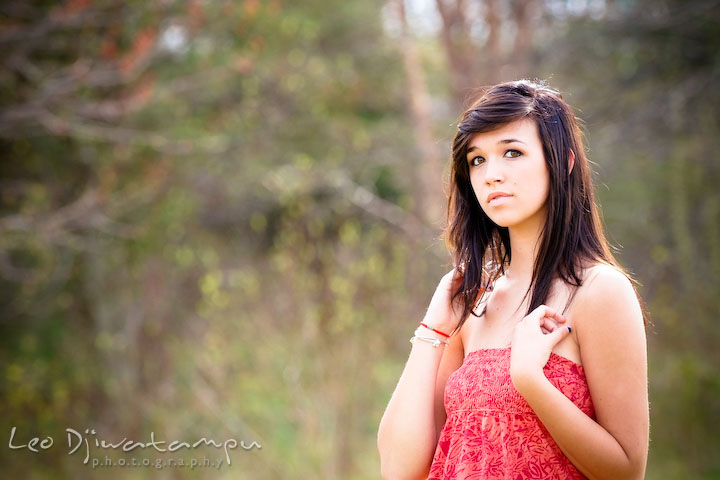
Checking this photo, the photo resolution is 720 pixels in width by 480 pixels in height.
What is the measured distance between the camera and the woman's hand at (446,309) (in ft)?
5.86

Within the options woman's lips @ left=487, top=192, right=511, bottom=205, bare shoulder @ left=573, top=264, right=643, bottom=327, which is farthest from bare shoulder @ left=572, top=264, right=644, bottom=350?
woman's lips @ left=487, top=192, right=511, bottom=205

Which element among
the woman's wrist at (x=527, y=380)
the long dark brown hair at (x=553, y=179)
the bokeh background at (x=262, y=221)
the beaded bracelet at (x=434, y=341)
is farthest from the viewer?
the bokeh background at (x=262, y=221)

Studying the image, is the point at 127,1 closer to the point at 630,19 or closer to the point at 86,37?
the point at 86,37

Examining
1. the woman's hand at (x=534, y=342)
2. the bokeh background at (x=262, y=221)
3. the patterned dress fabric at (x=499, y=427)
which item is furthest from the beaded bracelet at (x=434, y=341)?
the bokeh background at (x=262, y=221)

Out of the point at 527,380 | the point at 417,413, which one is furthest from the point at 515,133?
the point at 417,413

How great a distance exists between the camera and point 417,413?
1.70 m

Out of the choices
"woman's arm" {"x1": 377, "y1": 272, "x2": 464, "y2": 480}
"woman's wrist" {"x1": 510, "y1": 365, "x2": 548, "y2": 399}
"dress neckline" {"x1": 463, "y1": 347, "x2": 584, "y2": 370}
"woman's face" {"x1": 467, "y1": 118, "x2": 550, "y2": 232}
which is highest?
"woman's face" {"x1": 467, "y1": 118, "x2": 550, "y2": 232}

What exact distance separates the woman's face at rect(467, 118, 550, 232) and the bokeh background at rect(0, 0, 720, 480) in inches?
114

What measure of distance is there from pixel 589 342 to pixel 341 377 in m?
3.84

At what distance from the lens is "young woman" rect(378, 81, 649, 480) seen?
147 cm

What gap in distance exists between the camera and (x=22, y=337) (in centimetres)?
638

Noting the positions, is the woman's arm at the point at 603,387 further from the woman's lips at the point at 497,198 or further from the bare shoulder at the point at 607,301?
the woman's lips at the point at 497,198

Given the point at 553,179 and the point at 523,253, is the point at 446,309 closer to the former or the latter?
the point at 523,253

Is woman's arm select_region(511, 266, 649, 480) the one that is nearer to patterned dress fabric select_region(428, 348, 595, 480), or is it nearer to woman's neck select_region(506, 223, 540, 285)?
patterned dress fabric select_region(428, 348, 595, 480)
